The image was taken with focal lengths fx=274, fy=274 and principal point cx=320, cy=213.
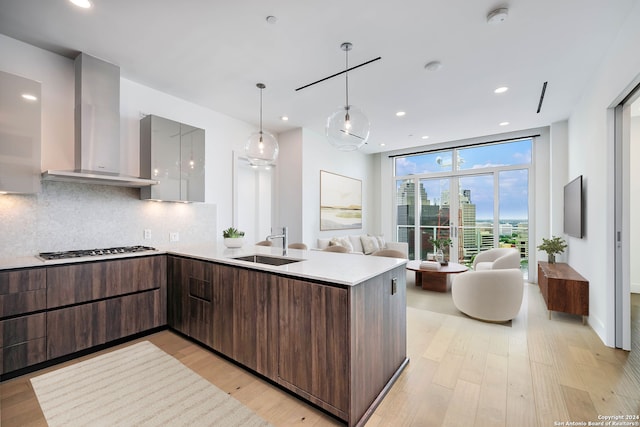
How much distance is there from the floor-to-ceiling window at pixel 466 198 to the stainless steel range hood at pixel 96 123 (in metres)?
4.86

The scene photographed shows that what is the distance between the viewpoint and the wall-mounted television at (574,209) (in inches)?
134

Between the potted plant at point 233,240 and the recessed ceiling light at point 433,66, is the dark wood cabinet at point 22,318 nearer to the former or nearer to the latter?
the potted plant at point 233,240

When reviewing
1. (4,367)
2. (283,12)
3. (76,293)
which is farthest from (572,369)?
(4,367)

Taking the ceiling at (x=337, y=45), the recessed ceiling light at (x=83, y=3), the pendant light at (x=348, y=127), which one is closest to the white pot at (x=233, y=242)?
the pendant light at (x=348, y=127)

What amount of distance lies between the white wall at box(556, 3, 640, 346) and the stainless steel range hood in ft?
15.0

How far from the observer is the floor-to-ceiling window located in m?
5.52

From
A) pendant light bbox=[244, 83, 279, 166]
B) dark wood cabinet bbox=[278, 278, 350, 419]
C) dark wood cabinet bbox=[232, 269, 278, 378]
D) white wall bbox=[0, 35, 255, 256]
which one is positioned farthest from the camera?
pendant light bbox=[244, 83, 279, 166]

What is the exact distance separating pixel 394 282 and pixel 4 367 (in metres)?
3.01

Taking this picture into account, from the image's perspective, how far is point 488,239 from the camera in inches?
230

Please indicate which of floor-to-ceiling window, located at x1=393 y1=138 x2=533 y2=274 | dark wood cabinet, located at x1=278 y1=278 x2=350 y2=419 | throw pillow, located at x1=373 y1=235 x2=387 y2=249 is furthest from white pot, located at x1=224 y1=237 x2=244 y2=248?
throw pillow, located at x1=373 y1=235 x2=387 y2=249

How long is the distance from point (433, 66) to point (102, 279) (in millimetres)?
3936

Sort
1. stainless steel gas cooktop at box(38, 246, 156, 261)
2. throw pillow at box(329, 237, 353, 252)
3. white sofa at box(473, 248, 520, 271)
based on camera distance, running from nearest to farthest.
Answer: stainless steel gas cooktop at box(38, 246, 156, 261) → white sofa at box(473, 248, 520, 271) → throw pillow at box(329, 237, 353, 252)

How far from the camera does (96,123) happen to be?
2.77 m

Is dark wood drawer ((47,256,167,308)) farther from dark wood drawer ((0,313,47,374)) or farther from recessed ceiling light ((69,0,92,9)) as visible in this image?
recessed ceiling light ((69,0,92,9))
